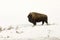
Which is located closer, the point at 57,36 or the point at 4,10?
the point at 57,36

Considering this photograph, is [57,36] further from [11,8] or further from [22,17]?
[11,8]

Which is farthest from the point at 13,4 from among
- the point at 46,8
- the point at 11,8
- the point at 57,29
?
the point at 57,29

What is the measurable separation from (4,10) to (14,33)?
25.4 ft

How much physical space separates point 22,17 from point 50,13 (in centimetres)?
189

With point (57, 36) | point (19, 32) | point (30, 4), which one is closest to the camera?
point (57, 36)

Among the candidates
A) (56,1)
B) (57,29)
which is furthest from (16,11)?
(57,29)

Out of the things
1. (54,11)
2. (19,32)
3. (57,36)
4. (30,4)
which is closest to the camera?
(57,36)

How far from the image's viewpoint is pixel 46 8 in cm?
1662

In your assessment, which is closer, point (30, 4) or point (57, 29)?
point (57, 29)

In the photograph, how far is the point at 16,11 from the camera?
639 inches

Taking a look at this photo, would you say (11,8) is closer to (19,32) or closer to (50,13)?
(50,13)

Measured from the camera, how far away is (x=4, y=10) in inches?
648

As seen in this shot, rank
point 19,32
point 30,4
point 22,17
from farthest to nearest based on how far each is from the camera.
Answer: 1. point 30,4
2. point 22,17
3. point 19,32

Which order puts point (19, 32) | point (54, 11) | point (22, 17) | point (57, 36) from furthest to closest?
1. point (54, 11)
2. point (22, 17)
3. point (19, 32)
4. point (57, 36)
